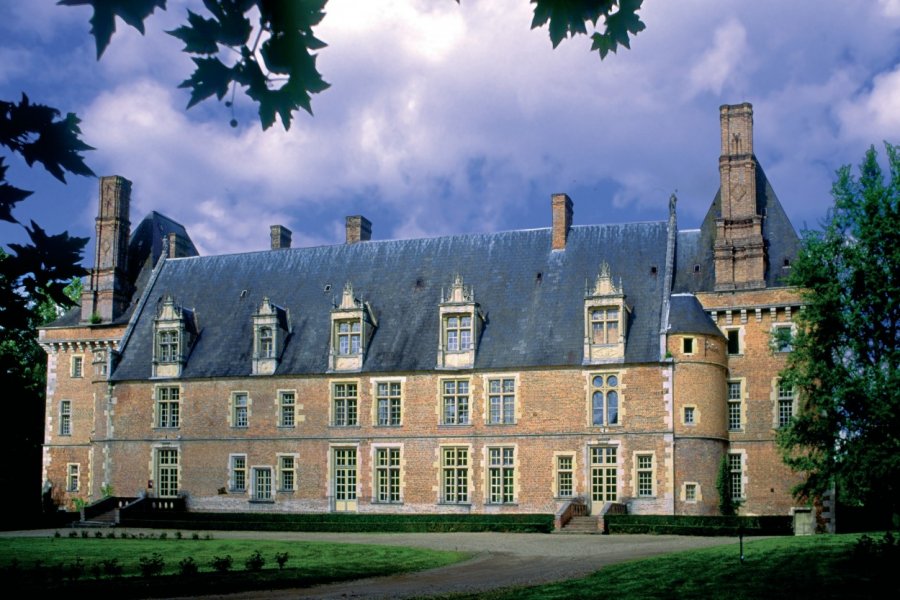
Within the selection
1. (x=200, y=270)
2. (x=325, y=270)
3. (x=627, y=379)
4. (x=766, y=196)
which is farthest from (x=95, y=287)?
(x=766, y=196)

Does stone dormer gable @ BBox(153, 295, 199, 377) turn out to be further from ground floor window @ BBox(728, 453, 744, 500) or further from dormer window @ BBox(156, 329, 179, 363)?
ground floor window @ BBox(728, 453, 744, 500)

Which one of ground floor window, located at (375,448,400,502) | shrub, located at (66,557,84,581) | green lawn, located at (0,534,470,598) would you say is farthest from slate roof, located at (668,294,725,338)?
shrub, located at (66,557,84,581)

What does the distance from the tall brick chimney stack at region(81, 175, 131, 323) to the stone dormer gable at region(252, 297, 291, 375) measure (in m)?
7.95

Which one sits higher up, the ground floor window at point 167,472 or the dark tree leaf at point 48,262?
the dark tree leaf at point 48,262

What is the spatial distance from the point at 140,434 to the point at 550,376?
17.2m

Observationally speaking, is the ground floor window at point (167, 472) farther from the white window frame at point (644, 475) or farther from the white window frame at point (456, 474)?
the white window frame at point (644, 475)

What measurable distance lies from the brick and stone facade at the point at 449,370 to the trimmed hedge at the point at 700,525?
14.9ft

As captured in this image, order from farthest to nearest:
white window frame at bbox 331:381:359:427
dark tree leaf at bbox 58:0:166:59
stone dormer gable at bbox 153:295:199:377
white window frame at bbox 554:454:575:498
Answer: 1. stone dormer gable at bbox 153:295:199:377
2. white window frame at bbox 331:381:359:427
3. white window frame at bbox 554:454:575:498
4. dark tree leaf at bbox 58:0:166:59

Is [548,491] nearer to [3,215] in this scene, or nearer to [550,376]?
[550,376]

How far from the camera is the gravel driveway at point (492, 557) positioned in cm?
1811

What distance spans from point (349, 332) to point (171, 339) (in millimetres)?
7754

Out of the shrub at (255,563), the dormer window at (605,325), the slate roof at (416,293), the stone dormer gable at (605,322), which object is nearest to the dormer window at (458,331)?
the slate roof at (416,293)

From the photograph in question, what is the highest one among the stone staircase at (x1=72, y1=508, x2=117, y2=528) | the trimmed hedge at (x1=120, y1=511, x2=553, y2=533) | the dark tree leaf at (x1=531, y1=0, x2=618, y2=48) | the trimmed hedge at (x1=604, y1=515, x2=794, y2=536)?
the dark tree leaf at (x1=531, y1=0, x2=618, y2=48)

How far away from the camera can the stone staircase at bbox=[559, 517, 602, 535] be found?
33531mm
